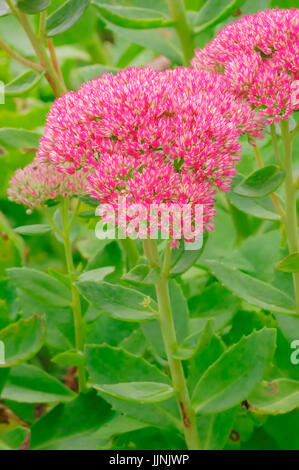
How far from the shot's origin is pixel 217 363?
0.95 m

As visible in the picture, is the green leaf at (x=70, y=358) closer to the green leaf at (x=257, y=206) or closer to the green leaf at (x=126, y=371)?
the green leaf at (x=126, y=371)

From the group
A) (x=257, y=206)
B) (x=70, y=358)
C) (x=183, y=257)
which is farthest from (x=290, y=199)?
(x=70, y=358)

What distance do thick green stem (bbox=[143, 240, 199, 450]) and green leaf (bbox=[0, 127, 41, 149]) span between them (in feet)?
1.23

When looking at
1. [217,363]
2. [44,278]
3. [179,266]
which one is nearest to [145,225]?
[179,266]

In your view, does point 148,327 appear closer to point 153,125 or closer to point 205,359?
point 205,359

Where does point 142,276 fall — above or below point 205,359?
above

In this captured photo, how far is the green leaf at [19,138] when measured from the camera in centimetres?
118

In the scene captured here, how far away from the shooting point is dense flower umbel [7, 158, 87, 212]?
40.6 inches

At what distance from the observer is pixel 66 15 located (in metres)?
1.11

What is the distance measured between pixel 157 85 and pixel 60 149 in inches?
5.8

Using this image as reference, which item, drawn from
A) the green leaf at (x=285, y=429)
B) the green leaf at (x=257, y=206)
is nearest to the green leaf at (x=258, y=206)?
the green leaf at (x=257, y=206)

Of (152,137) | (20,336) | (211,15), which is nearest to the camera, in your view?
(152,137)

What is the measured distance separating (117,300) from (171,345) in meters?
0.09
